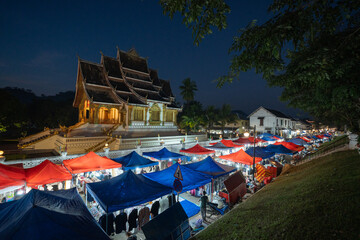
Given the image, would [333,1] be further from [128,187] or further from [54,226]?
[128,187]

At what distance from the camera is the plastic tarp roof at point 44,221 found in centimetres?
344

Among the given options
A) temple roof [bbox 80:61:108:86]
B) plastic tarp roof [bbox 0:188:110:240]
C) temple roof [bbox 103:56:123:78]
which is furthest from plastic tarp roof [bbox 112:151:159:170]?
temple roof [bbox 103:56:123:78]

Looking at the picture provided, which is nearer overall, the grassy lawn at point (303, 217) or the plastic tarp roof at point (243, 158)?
the grassy lawn at point (303, 217)

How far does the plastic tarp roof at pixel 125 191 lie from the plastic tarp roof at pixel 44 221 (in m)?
1.08

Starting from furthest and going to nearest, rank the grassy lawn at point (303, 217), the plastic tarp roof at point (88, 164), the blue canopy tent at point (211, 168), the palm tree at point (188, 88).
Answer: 1. the palm tree at point (188, 88)
2. the blue canopy tent at point (211, 168)
3. the plastic tarp roof at point (88, 164)
4. the grassy lawn at point (303, 217)

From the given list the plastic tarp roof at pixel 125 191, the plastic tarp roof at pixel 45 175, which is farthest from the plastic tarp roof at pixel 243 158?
the plastic tarp roof at pixel 45 175

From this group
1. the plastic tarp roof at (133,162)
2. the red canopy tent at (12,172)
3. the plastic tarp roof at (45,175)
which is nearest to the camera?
the red canopy tent at (12,172)

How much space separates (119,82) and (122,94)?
2.61 meters

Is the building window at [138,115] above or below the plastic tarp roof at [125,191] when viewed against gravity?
above

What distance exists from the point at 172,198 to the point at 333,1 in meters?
8.20

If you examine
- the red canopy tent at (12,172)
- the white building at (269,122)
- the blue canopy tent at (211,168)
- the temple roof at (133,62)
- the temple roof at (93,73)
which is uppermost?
the temple roof at (133,62)

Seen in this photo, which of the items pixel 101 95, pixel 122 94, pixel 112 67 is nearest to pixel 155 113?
pixel 122 94

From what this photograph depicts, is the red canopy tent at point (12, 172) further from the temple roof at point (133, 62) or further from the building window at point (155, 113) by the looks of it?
the temple roof at point (133, 62)

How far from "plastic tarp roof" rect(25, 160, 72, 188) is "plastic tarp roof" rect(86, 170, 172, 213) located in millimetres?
2534
